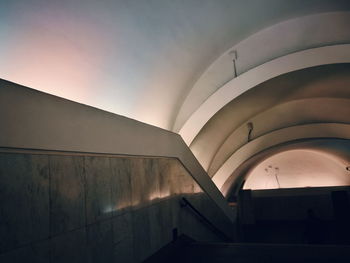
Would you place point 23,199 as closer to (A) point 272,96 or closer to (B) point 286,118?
(A) point 272,96

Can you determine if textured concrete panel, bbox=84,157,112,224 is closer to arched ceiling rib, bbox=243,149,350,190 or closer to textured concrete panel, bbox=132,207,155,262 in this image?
textured concrete panel, bbox=132,207,155,262

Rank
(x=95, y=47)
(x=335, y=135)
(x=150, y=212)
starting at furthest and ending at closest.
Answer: (x=335, y=135), (x=95, y=47), (x=150, y=212)

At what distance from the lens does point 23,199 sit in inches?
78.7

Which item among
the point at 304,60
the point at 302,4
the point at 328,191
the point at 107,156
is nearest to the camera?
the point at 107,156

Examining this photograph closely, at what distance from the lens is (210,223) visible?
5797 millimetres

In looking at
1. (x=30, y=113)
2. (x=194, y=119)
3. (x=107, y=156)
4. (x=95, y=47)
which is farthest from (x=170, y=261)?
(x=194, y=119)

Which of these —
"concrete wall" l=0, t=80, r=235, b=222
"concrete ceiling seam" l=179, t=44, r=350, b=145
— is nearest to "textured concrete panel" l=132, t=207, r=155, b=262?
"concrete wall" l=0, t=80, r=235, b=222

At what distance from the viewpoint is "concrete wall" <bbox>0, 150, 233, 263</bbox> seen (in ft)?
6.37

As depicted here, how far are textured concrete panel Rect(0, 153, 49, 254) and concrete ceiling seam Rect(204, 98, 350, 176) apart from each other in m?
9.41

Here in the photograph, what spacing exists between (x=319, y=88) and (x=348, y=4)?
11.0ft

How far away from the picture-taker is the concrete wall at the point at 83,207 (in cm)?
194

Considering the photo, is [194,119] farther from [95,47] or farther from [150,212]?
[150,212]

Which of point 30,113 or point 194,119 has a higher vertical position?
point 194,119

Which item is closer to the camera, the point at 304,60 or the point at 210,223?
the point at 210,223
